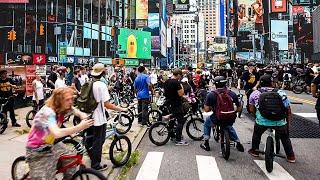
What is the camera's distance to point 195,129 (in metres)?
12.2

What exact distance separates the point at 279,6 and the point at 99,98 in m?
96.8

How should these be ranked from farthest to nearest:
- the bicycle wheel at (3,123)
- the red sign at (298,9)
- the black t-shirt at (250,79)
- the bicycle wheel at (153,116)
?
the red sign at (298,9) → the black t-shirt at (250,79) → the bicycle wheel at (153,116) → the bicycle wheel at (3,123)

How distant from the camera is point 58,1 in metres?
53.7

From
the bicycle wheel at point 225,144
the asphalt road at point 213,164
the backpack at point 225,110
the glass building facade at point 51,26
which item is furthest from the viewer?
the glass building facade at point 51,26

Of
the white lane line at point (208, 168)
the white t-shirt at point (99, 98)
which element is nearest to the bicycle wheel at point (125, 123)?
the white lane line at point (208, 168)

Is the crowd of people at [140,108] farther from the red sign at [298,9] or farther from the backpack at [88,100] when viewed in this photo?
the red sign at [298,9]

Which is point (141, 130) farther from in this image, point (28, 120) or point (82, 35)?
point (82, 35)

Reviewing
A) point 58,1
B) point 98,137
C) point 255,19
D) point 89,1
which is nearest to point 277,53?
point 255,19

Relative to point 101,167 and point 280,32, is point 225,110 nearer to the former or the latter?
point 101,167

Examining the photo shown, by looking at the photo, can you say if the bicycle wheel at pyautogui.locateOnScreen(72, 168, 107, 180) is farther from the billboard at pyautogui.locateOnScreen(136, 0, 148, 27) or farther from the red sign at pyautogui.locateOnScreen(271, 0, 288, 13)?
the red sign at pyautogui.locateOnScreen(271, 0, 288, 13)

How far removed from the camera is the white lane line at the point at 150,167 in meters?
8.26

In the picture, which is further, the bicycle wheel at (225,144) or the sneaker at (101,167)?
the bicycle wheel at (225,144)

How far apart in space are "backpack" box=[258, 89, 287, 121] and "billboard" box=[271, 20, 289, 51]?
77864 mm

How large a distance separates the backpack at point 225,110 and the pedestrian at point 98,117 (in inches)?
101
